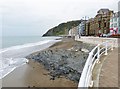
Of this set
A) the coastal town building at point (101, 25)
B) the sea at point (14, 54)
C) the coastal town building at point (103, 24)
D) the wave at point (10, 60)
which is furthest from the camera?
the coastal town building at point (101, 25)

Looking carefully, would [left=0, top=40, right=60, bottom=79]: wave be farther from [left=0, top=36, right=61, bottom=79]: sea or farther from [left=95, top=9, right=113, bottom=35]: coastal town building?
[left=95, top=9, right=113, bottom=35]: coastal town building

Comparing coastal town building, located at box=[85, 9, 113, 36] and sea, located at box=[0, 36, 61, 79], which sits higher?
coastal town building, located at box=[85, 9, 113, 36]

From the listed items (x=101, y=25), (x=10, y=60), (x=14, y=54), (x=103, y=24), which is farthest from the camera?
(x=101, y=25)

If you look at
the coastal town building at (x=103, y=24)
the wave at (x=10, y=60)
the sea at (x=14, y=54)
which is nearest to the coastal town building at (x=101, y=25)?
the coastal town building at (x=103, y=24)

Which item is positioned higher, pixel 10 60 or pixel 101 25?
pixel 101 25

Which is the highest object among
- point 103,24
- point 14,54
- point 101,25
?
point 103,24

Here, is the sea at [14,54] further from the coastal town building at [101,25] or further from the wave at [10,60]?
the coastal town building at [101,25]

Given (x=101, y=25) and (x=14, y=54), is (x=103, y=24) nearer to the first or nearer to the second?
(x=101, y=25)

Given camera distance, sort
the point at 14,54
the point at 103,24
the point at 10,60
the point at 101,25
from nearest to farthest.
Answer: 1. the point at 10,60
2. the point at 14,54
3. the point at 103,24
4. the point at 101,25

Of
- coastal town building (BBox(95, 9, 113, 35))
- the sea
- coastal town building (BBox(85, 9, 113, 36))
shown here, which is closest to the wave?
the sea

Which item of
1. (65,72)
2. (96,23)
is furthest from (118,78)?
(96,23)

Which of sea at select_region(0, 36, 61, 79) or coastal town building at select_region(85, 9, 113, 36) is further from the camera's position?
coastal town building at select_region(85, 9, 113, 36)

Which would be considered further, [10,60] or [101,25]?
[101,25]

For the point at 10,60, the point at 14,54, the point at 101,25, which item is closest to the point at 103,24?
the point at 101,25
